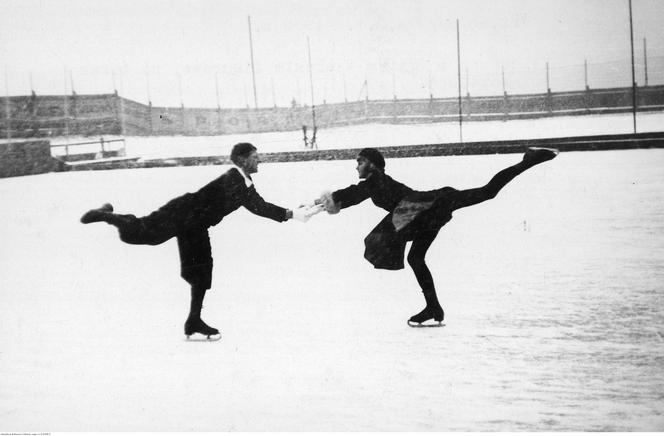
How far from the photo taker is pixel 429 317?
3324 mm

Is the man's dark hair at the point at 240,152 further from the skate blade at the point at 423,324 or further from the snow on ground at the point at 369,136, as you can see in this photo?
the snow on ground at the point at 369,136

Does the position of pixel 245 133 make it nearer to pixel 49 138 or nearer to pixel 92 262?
pixel 92 262

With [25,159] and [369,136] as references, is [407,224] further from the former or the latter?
[25,159]

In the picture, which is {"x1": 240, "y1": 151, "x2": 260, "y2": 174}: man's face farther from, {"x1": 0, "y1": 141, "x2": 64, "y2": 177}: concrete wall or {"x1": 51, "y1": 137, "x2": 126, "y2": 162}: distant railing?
{"x1": 0, "y1": 141, "x2": 64, "y2": 177}: concrete wall

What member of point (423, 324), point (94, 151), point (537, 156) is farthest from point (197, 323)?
point (94, 151)

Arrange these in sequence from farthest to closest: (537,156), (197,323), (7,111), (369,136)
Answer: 1. (369,136)
2. (7,111)
3. (197,323)
4. (537,156)

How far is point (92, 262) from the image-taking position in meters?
4.79

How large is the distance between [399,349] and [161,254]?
254 cm

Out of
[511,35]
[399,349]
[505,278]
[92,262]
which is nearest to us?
[399,349]

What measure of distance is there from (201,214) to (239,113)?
9.26 ft

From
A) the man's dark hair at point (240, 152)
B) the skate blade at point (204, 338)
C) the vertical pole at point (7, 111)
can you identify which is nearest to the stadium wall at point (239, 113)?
the vertical pole at point (7, 111)

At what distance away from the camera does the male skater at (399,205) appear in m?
3.15

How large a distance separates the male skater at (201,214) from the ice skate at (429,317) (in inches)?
32.2

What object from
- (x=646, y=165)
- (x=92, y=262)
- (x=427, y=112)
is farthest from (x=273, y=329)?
(x=427, y=112)
